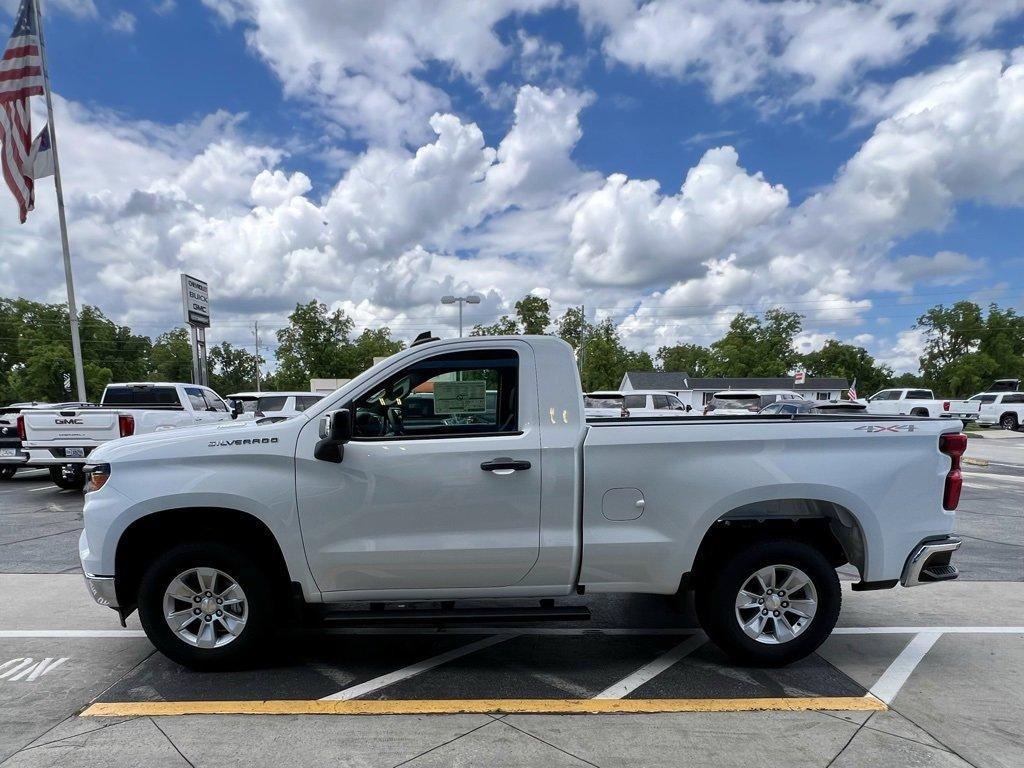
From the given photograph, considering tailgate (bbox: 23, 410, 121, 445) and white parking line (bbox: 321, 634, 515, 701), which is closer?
white parking line (bbox: 321, 634, 515, 701)

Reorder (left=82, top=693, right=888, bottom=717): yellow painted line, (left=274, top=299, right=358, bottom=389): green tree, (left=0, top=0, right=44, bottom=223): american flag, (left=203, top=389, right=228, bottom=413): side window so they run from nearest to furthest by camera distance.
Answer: (left=82, top=693, right=888, bottom=717): yellow painted line < (left=203, top=389, right=228, bottom=413): side window < (left=0, top=0, right=44, bottom=223): american flag < (left=274, top=299, right=358, bottom=389): green tree

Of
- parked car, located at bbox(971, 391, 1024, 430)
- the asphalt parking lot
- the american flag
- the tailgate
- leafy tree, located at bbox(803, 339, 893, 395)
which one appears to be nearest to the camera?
the asphalt parking lot

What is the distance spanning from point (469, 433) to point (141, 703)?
2389 millimetres

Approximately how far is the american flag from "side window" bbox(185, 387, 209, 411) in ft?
26.1

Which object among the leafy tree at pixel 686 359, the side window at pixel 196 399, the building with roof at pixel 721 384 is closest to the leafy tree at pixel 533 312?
the building with roof at pixel 721 384

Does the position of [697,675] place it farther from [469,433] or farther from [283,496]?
[283,496]

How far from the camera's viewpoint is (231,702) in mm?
3314

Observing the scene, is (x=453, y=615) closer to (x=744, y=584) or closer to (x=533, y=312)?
(x=744, y=584)

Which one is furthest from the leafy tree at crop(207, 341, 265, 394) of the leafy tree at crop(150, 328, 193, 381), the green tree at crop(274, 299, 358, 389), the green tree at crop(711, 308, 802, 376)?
the green tree at crop(711, 308, 802, 376)

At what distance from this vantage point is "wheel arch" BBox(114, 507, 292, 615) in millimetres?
3605

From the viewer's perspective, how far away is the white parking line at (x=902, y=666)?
3.45 meters

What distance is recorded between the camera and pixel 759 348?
263 feet

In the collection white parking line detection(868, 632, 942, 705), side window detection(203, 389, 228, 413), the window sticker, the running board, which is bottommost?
white parking line detection(868, 632, 942, 705)

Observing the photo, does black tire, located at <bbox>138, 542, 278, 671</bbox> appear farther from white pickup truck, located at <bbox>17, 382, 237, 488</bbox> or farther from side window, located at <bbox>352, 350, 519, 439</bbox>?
white pickup truck, located at <bbox>17, 382, 237, 488</bbox>
